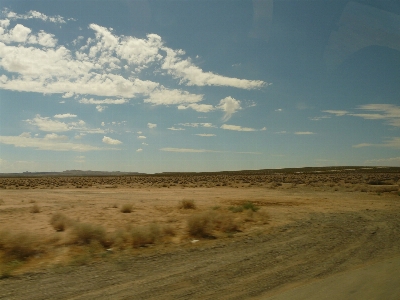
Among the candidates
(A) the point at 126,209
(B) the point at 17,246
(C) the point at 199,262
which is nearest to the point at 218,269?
(C) the point at 199,262

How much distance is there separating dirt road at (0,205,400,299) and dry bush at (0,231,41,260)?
2324 millimetres

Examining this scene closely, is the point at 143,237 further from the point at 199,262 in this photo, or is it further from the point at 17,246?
the point at 17,246

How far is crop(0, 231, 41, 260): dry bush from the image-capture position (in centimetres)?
1029

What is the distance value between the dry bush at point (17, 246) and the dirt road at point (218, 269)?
232 cm

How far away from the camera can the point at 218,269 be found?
8820 millimetres

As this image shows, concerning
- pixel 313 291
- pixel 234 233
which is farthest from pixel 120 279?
pixel 234 233

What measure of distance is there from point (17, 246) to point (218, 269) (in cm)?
619

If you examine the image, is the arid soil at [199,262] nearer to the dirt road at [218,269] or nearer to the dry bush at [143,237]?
the dirt road at [218,269]

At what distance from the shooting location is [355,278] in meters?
8.05

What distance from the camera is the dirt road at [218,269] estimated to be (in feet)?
23.4

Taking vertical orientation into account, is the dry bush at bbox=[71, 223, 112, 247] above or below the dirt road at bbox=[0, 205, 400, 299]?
above

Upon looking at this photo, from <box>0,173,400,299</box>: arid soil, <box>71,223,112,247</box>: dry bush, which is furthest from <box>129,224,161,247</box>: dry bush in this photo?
<box>71,223,112,247</box>: dry bush

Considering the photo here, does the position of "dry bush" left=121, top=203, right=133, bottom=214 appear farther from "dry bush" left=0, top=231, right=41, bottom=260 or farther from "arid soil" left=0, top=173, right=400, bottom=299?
"dry bush" left=0, top=231, right=41, bottom=260

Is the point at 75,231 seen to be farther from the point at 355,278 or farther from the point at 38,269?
the point at 355,278
